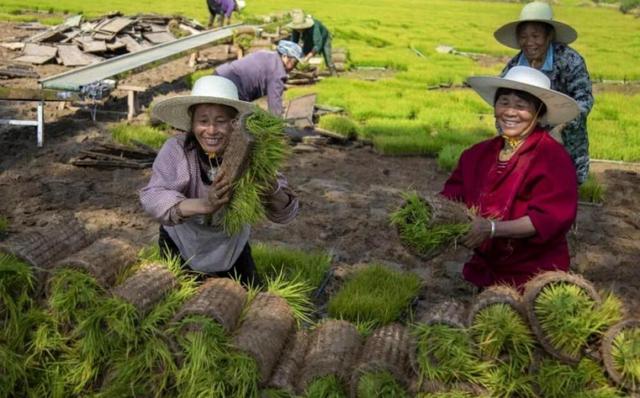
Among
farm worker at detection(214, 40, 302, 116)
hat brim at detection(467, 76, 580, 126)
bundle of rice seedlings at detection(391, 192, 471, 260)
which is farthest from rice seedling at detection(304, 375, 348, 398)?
farm worker at detection(214, 40, 302, 116)

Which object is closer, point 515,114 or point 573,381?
point 573,381

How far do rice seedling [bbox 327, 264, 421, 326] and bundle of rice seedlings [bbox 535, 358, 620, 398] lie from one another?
1.26 meters

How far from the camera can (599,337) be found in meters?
2.34

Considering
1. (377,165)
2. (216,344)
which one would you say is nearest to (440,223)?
(216,344)

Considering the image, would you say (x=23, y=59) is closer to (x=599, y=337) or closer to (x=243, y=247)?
(x=243, y=247)

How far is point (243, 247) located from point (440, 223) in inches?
49.4

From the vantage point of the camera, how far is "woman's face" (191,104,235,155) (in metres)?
3.06

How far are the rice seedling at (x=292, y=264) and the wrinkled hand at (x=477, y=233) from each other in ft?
5.32

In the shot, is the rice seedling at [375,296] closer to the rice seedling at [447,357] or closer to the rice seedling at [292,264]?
the rice seedling at [292,264]

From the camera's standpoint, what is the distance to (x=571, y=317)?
2289 mm

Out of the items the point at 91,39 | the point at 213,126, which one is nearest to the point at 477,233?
the point at 213,126

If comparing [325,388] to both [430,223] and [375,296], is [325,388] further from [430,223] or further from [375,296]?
[375,296]

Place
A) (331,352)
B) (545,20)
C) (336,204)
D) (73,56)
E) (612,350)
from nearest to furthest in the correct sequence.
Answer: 1. (612,350)
2. (331,352)
3. (545,20)
4. (336,204)
5. (73,56)

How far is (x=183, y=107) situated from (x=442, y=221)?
1.32 m
